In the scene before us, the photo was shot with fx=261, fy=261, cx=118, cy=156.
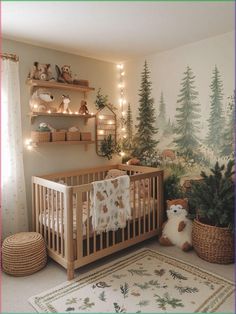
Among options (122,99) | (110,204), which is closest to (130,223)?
(110,204)

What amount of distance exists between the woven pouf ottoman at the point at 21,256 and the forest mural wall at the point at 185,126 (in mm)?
1854

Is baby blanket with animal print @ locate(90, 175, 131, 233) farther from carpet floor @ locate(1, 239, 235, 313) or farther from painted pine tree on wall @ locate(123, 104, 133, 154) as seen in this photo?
painted pine tree on wall @ locate(123, 104, 133, 154)

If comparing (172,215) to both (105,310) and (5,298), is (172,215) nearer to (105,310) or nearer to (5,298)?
(105,310)

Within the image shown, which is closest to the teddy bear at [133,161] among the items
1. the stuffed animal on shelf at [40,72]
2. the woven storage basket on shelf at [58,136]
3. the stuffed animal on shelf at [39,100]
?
the woven storage basket on shelf at [58,136]

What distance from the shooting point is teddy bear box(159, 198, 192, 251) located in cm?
296

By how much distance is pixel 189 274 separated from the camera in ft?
7.94

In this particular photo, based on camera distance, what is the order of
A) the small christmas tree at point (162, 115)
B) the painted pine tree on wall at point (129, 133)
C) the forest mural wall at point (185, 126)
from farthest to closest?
1. the painted pine tree on wall at point (129, 133)
2. the small christmas tree at point (162, 115)
3. the forest mural wall at point (185, 126)

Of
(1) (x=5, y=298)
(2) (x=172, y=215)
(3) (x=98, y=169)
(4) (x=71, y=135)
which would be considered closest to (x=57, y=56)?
(4) (x=71, y=135)

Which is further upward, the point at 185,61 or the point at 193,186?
the point at 185,61

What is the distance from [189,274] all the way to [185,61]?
2358 mm

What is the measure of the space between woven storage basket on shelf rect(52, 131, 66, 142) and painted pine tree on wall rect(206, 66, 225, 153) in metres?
1.71

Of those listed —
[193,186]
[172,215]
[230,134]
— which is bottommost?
[172,215]

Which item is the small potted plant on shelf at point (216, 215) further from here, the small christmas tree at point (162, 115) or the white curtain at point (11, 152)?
the white curtain at point (11, 152)

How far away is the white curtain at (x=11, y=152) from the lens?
2.75 meters
